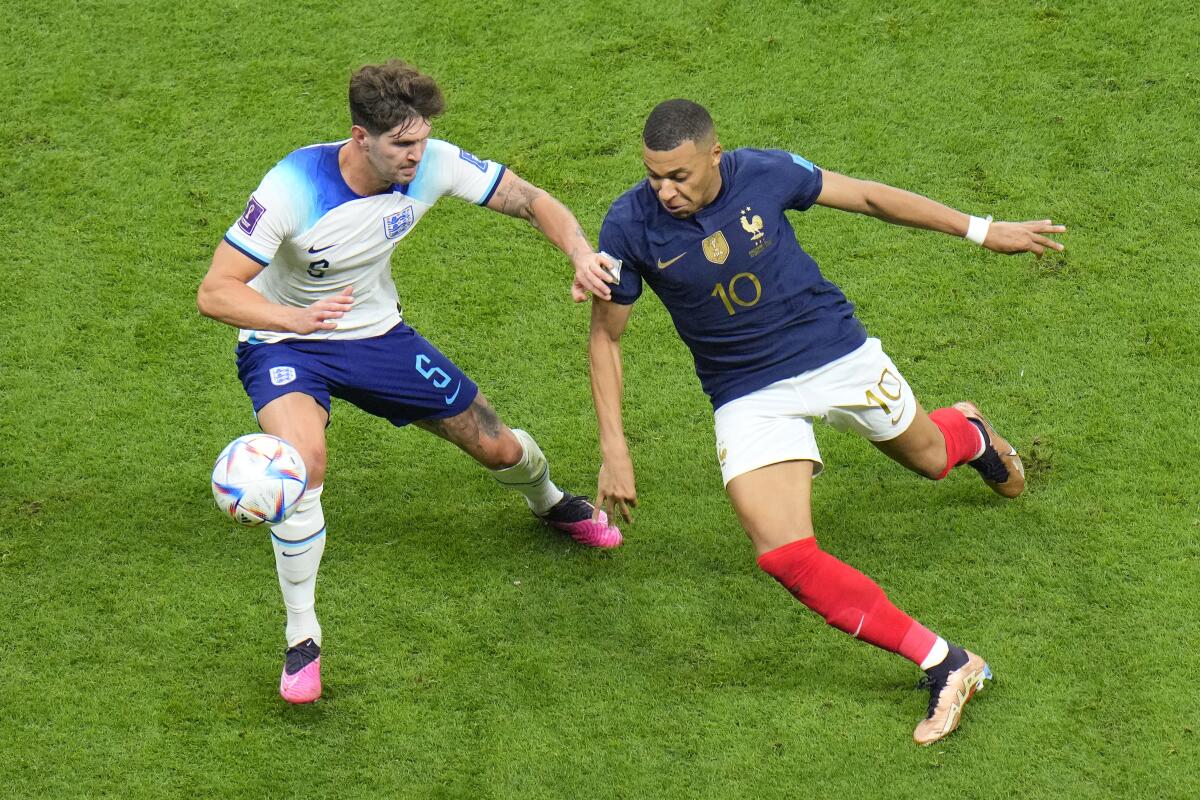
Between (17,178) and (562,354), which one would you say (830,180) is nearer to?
(562,354)

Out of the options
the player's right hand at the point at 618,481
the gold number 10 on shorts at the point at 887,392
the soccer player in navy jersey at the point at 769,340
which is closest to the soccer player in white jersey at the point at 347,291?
the soccer player in navy jersey at the point at 769,340

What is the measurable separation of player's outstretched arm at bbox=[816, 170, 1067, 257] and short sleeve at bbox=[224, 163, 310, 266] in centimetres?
187

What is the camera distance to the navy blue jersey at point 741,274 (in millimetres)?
4941

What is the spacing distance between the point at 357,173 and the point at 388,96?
40 centimetres

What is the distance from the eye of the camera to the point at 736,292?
502cm

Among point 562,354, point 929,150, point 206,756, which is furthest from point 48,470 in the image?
point 929,150

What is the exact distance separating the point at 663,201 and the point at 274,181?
54.0 inches

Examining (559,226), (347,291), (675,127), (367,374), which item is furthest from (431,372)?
(675,127)

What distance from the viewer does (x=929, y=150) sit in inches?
295

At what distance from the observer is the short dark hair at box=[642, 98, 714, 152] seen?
15.4ft

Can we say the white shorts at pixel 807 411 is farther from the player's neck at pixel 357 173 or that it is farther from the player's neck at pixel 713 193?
the player's neck at pixel 357 173

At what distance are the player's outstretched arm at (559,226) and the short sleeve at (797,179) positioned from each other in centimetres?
73

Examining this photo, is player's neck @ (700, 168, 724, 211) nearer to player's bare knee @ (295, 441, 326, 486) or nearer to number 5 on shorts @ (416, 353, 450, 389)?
number 5 on shorts @ (416, 353, 450, 389)

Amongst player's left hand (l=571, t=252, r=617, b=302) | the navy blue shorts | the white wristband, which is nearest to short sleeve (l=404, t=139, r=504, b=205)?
the navy blue shorts
